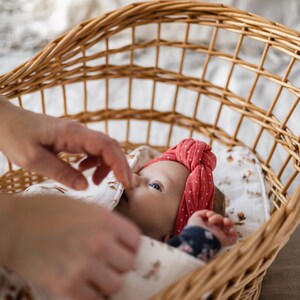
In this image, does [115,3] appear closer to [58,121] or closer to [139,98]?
[139,98]

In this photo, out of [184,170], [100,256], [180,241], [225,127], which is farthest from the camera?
[225,127]

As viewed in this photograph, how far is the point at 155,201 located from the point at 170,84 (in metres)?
0.38

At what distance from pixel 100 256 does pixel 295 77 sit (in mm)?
1173

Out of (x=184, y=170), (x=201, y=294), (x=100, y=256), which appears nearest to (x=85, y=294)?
(x=100, y=256)

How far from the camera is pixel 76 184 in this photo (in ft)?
2.22

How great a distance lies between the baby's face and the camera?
769 millimetres

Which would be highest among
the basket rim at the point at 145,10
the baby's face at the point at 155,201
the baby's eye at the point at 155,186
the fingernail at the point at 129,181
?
the basket rim at the point at 145,10

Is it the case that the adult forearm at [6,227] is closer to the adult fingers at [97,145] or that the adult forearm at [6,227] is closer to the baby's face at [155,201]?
the adult fingers at [97,145]

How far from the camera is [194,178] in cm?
82

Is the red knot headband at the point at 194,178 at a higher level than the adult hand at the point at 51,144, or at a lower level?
lower

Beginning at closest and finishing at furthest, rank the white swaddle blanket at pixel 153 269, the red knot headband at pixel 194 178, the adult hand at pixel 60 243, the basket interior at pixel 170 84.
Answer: the adult hand at pixel 60 243
the white swaddle blanket at pixel 153 269
the red knot headband at pixel 194 178
the basket interior at pixel 170 84

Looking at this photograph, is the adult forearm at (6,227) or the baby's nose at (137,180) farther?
the baby's nose at (137,180)

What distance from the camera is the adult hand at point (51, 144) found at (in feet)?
2.11

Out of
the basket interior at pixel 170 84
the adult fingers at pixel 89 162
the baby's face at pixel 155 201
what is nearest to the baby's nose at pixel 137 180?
the baby's face at pixel 155 201
